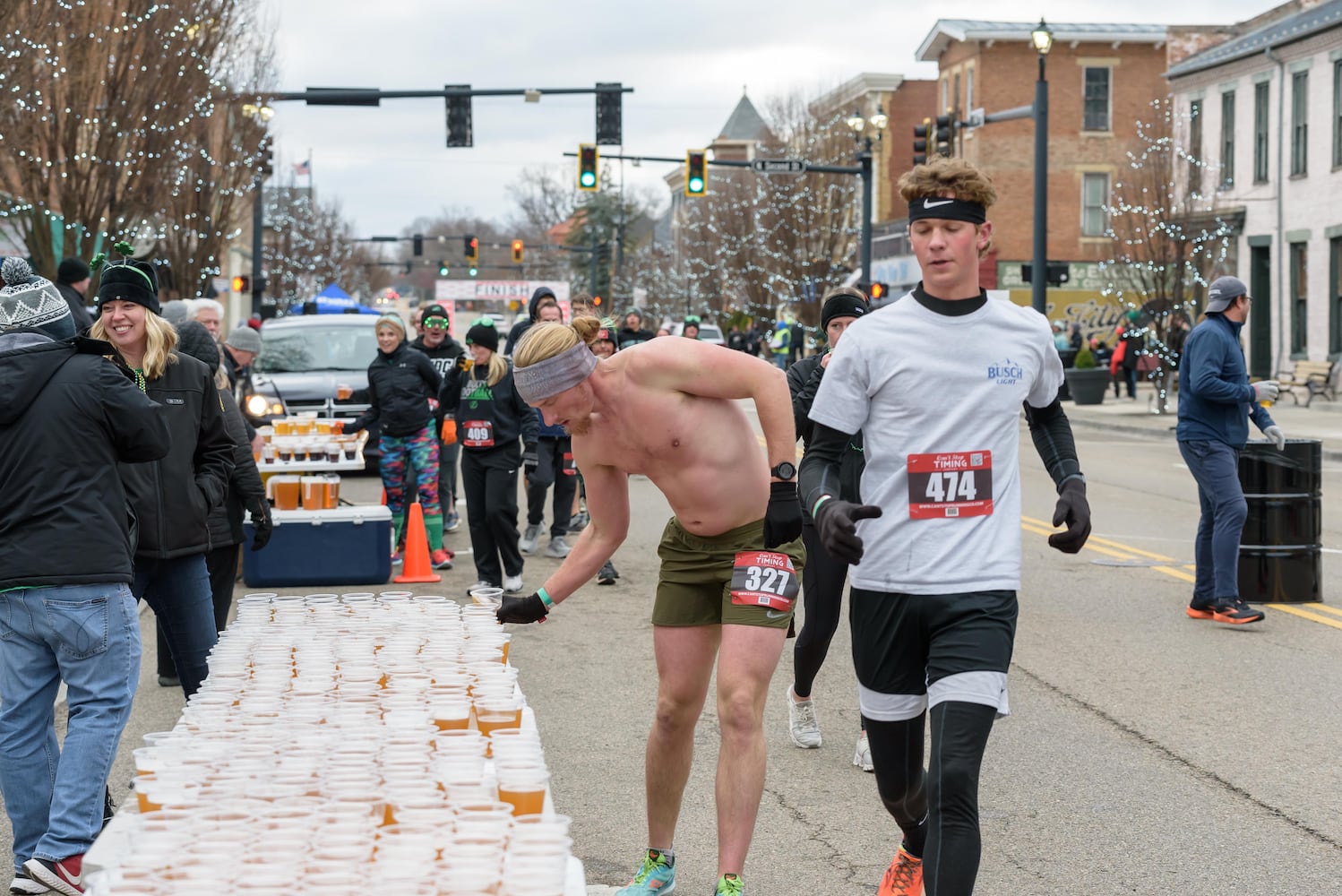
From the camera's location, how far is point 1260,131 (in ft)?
132

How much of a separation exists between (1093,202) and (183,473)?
54.8 meters

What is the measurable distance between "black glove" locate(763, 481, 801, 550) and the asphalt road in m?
1.30

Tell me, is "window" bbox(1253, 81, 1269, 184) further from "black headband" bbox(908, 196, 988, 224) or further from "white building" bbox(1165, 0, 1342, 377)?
"black headband" bbox(908, 196, 988, 224)

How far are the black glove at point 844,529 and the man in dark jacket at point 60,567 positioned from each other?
2.26 m

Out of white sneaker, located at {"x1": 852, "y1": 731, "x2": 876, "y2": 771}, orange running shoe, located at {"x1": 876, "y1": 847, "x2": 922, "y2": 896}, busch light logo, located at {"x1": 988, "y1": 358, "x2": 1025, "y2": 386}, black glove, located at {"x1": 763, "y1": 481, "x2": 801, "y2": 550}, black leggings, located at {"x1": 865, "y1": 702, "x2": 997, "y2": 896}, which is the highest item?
busch light logo, located at {"x1": 988, "y1": 358, "x2": 1025, "y2": 386}

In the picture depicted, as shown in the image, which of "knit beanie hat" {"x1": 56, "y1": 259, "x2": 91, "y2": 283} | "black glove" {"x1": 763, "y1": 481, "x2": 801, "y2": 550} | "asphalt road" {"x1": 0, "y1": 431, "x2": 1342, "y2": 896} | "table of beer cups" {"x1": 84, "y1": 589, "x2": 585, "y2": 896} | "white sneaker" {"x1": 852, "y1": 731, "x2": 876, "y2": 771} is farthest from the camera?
"knit beanie hat" {"x1": 56, "y1": 259, "x2": 91, "y2": 283}

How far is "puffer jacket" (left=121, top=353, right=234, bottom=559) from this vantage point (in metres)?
6.18

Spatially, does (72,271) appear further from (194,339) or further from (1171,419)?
(1171,419)

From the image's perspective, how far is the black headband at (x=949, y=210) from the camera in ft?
14.8

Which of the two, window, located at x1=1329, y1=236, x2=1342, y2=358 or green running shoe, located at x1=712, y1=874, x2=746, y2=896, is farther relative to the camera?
window, located at x1=1329, y1=236, x2=1342, y2=358

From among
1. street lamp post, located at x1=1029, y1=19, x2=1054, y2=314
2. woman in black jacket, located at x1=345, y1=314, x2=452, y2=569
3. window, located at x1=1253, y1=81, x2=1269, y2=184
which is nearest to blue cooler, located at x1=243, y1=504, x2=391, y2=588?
woman in black jacket, located at x1=345, y1=314, x2=452, y2=569

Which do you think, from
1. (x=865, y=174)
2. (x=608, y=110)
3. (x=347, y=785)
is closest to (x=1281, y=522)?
(x=347, y=785)

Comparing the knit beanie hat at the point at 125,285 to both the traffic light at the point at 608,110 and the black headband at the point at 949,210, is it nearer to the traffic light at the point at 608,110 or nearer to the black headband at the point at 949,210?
the black headband at the point at 949,210

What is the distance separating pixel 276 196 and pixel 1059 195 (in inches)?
1326
